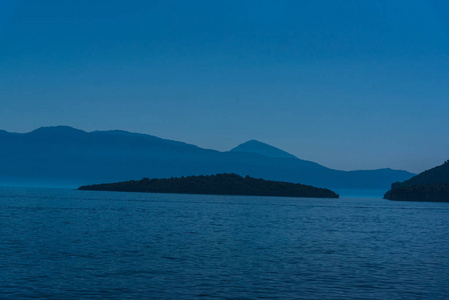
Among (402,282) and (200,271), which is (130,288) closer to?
(200,271)

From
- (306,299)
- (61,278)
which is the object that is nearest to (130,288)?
(61,278)

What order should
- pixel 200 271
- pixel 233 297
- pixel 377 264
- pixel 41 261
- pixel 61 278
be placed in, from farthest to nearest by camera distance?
1. pixel 377 264
2. pixel 41 261
3. pixel 200 271
4. pixel 61 278
5. pixel 233 297

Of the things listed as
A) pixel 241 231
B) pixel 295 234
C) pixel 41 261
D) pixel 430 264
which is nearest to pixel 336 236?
pixel 295 234

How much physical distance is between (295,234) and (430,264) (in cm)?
3004

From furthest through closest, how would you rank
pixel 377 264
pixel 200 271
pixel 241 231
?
pixel 241 231
pixel 377 264
pixel 200 271

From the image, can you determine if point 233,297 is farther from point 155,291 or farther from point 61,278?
point 61,278

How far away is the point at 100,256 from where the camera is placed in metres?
47.7

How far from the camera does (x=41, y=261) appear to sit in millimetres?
43500

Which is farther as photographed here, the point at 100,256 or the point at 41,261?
the point at 100,256

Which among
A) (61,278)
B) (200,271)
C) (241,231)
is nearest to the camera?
(61,278)

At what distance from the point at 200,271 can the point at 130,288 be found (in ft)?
26.2

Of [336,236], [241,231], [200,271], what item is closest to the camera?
[200,271]

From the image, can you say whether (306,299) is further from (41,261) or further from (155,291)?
(41,261)

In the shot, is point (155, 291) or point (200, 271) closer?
point (155, 291)
